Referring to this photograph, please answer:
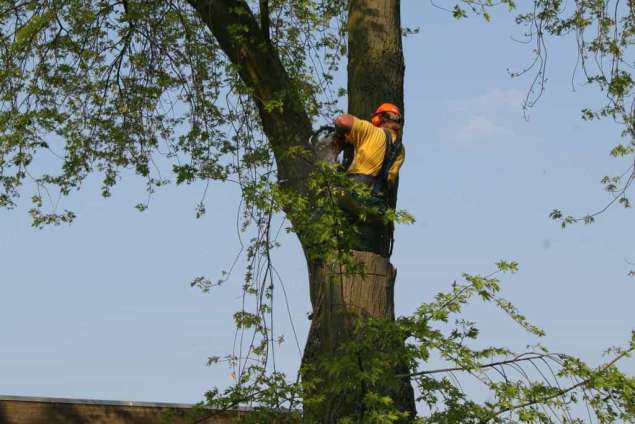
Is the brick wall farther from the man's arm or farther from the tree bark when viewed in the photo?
the man's arm

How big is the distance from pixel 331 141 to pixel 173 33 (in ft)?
13.9

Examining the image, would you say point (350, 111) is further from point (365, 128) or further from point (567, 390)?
point (567, 390)

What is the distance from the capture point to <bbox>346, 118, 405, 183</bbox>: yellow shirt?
8562 millimetres

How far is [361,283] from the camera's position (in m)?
8.23

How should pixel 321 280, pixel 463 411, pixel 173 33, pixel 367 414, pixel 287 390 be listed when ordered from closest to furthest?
pixel 367 414
pixel 463 411
pixel 287 390
pixel 321 280
pixel 173 33

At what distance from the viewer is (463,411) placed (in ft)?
25.1

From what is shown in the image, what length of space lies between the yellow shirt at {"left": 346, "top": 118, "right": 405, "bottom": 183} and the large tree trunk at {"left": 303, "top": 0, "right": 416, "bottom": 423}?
447 millimetres

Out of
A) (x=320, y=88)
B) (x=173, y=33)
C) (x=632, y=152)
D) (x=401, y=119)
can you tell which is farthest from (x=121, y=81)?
(x=632, y=152)

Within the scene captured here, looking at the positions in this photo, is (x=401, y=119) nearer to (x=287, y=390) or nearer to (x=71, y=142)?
(x=287, y=390)

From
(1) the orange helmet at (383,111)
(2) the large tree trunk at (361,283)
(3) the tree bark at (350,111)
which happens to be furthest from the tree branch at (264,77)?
(1) the orange helmet at (383,111)

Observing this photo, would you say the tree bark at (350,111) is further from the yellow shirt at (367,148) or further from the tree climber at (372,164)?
the yellow shirt at (367,148)

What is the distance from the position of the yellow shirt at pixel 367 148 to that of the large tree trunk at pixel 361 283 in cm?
45

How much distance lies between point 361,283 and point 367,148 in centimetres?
108

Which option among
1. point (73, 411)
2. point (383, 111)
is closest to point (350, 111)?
point (383, 111)
